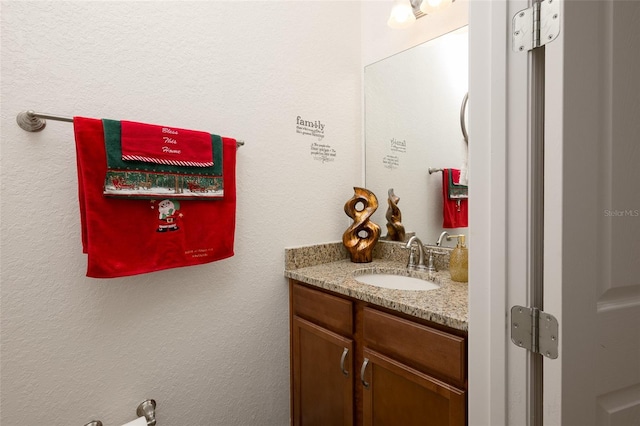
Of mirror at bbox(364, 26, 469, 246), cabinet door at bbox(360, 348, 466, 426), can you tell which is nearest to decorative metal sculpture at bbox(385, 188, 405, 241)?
mirror at bbox(364, 26, 469, 246)

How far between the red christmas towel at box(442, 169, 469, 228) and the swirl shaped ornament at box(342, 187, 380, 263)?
32cm

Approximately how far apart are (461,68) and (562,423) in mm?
1300

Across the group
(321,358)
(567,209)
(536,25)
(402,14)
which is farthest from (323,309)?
(402,14)

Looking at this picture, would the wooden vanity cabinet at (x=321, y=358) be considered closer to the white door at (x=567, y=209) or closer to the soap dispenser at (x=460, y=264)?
the soap dispenser at (x=460, y=264)

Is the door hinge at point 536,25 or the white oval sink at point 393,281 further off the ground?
the door hinge at point 536,25

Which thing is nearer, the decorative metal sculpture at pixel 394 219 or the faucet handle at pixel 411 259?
the faucet handle at pixel 411 259

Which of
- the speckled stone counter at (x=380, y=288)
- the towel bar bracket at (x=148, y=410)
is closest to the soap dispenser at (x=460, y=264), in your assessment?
the speckled stone counter at (x=380, y=288)

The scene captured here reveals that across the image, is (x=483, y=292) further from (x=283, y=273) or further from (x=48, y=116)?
(x=48, y=116)

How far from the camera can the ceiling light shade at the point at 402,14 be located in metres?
1.52

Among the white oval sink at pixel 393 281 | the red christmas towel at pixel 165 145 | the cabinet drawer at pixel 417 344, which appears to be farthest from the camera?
the white oval sink at pixel 393 281

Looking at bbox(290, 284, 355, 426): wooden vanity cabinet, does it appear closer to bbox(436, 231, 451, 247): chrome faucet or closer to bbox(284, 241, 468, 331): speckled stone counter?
bbox(284, 241, 468, 331): speckled stone counter

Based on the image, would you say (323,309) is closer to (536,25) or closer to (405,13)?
(536,25)

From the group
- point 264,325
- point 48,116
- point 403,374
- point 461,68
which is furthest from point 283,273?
point 461,68

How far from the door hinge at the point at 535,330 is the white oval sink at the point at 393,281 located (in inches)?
26.8
